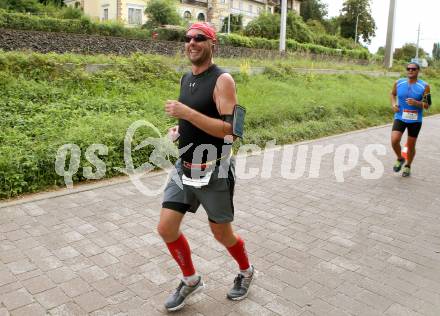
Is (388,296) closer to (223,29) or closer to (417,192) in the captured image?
(417,192)

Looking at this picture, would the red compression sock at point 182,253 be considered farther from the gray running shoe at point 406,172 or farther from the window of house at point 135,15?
the window of house at point 135,15

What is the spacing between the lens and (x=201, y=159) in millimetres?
3168

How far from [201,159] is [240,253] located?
0.82 metres

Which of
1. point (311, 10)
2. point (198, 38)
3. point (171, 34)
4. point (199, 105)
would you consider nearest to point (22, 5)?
point (171, 34)

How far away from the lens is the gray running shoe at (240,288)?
11.3ft

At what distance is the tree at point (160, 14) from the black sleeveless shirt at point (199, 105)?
101 ft

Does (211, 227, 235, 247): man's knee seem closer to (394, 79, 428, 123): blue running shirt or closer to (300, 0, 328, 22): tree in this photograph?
(394, 79, 428, 123): blue running shirt

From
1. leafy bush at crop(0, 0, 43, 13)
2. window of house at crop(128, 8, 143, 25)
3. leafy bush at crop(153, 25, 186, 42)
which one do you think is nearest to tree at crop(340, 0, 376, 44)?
window of house at crop(128, 8, 143, 25)

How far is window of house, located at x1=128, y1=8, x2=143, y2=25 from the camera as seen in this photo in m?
39.8

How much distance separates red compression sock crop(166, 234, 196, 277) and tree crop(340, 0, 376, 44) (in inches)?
2538

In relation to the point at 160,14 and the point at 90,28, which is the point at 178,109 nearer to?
the point at 90,28

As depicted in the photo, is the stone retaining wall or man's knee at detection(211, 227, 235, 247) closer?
man's knee at detection(211, 227, 235, 247)

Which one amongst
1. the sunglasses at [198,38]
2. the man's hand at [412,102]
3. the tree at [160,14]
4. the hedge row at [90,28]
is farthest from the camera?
the tree at [160,14]

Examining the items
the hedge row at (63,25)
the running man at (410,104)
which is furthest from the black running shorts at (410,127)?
the hedge row at (63,25)
